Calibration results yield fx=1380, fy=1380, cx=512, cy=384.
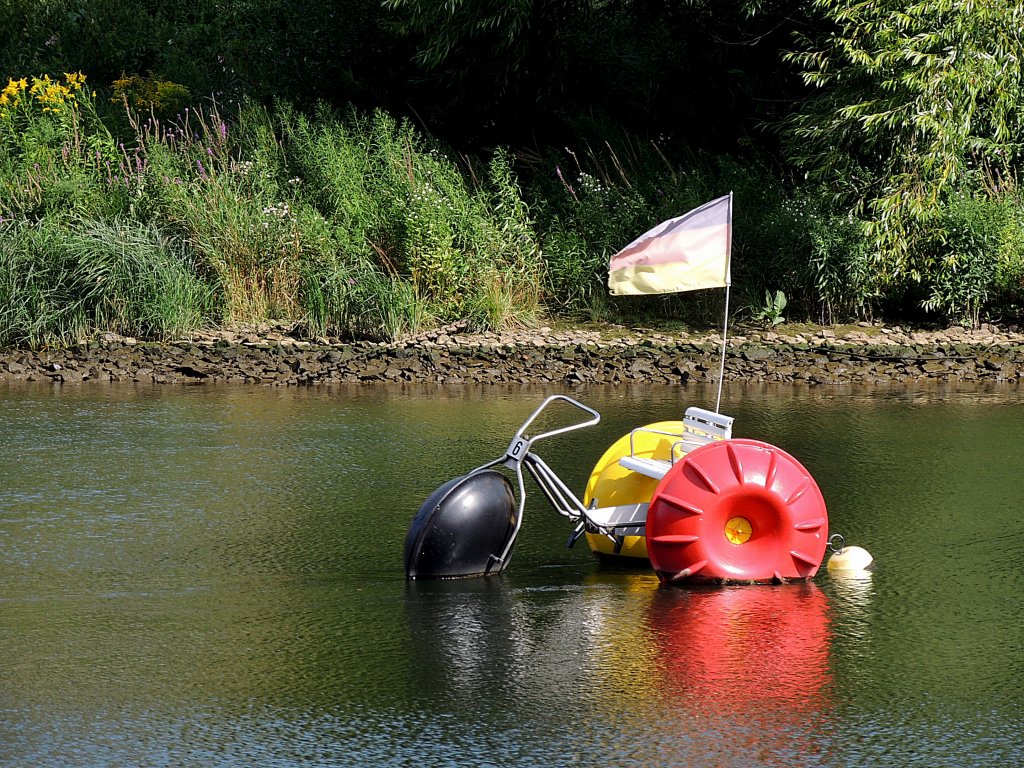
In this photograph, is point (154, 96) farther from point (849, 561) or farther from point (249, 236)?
point (849, 561)

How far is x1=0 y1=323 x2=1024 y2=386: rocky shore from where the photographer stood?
13.8 metres

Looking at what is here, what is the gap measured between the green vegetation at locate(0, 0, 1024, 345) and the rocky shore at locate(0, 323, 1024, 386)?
720mm

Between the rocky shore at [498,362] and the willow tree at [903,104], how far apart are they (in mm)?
1725

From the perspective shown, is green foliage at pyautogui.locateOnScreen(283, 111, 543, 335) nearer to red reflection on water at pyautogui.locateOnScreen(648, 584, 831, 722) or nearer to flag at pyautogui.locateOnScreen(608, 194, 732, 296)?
flag at pyautogui.locateOnScreen(608, 194, 732, 296)

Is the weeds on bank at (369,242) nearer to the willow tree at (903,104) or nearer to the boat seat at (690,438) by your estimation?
the willow tree at (903,104)

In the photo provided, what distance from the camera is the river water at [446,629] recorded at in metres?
4.66

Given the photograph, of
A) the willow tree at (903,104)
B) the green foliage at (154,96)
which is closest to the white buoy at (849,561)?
the willow tree at (903,104)

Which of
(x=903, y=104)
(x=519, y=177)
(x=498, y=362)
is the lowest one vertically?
(x=498, y=362)

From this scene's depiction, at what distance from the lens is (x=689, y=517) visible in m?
6.37

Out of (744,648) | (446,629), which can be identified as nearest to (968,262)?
(744,648)

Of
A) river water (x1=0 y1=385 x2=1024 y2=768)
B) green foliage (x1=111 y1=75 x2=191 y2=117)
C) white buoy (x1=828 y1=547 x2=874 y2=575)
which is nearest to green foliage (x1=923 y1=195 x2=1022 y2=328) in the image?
river water (x1=0 y1=385 x2=1024 y2=768)

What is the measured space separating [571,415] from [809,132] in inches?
210

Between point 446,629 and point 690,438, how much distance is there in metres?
1.76

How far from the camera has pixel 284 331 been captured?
49.8 ft
